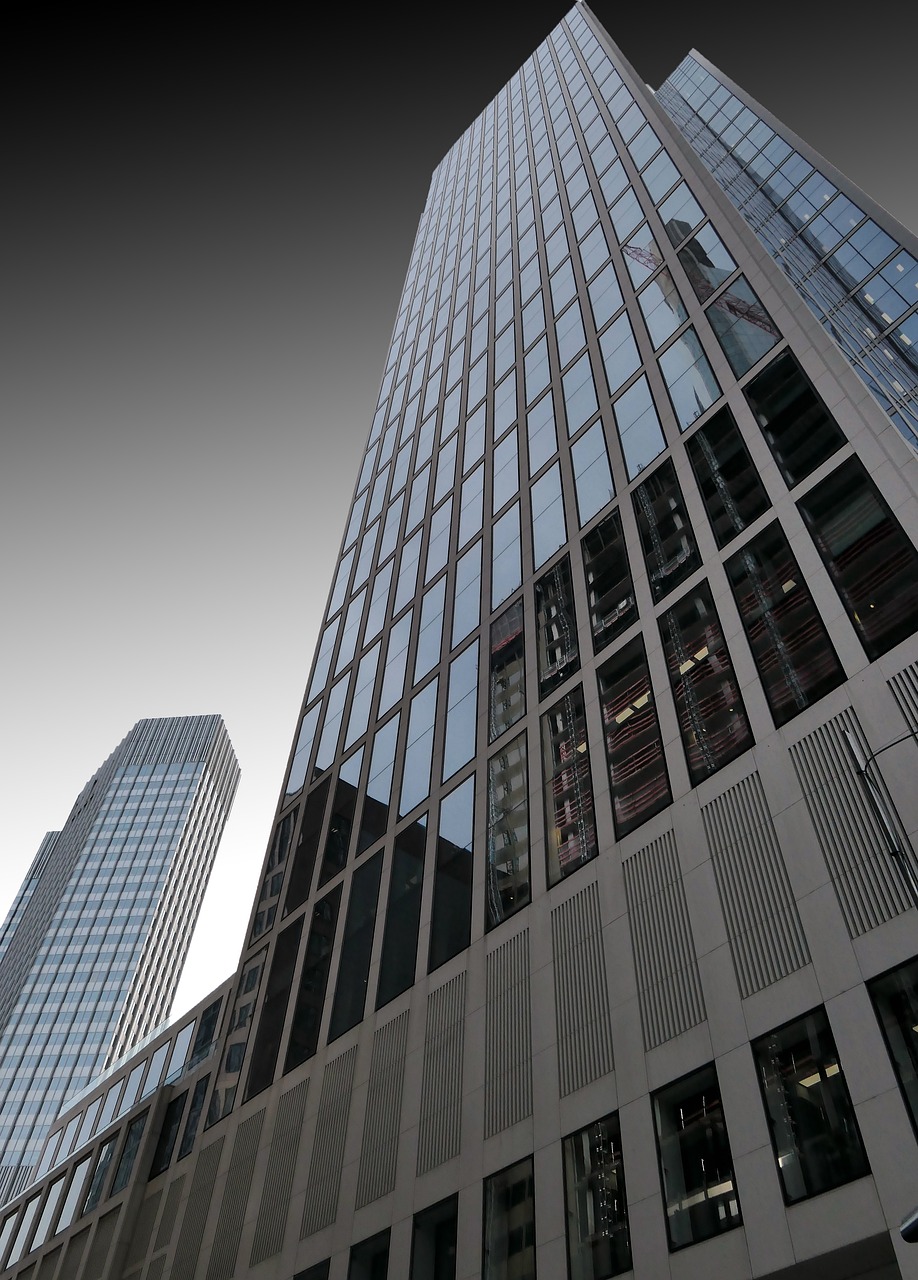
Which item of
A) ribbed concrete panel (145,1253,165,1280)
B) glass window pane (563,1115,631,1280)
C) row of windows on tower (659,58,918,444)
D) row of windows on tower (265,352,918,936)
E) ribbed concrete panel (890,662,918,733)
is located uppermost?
row of windows on tower (659,58,918,444)

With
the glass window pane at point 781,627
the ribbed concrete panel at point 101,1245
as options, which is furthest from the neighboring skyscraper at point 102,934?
the glass window pane at point 781,627

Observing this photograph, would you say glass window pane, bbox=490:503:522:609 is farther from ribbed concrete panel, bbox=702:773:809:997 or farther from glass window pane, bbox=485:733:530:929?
ribbed concrete panel, bbox=702:773:809:997

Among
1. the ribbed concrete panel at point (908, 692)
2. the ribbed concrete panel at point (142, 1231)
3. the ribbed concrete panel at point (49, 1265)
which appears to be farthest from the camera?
the ribbed concrete panel at point (49, 1265)

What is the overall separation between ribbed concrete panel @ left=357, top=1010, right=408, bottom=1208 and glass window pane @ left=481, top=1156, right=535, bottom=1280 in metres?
3.79

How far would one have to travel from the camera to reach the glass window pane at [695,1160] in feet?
48.5

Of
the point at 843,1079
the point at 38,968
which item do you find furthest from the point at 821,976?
the point at 38,968

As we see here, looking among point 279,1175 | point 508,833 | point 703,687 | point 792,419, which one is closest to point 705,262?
point 792,419

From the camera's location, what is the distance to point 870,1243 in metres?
12.9

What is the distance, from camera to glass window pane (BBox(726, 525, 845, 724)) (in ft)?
61.9

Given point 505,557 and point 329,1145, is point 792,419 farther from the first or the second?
point 329,1145

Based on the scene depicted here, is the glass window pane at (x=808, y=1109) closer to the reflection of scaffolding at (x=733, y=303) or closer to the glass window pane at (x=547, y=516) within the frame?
the glass window pane at (x=547, y=516)

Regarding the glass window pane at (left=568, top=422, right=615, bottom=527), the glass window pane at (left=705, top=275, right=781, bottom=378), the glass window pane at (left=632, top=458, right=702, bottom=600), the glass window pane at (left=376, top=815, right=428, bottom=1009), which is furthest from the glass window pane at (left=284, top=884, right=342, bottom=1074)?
the glass window pane at (left=705, top=275, right=781, bottom=378)

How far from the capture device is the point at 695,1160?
15516mm

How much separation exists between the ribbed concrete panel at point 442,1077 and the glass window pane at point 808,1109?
8184 millimetres
